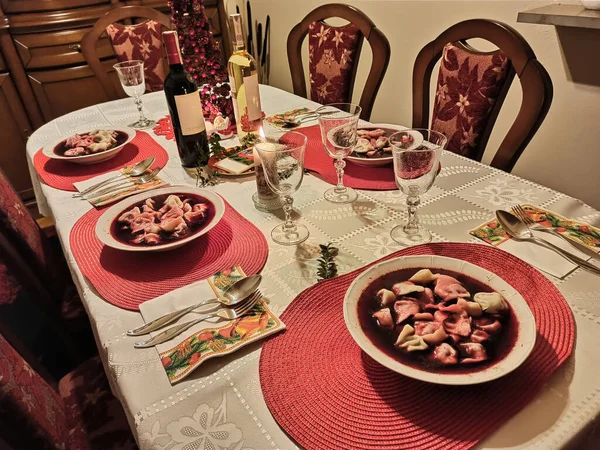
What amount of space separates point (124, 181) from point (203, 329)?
22.9 inches

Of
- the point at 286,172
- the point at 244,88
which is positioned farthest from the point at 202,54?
the point at 286,172

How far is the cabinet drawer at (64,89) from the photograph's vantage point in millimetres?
2547

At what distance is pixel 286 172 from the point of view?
29.8 inches

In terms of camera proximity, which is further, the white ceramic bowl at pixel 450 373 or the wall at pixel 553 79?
the wall at pixel 553 79

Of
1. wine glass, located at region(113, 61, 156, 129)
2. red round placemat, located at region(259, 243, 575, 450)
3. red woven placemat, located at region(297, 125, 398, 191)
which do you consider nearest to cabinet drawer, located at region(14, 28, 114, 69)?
wine glass, located at region(113, 61, 156, 129)

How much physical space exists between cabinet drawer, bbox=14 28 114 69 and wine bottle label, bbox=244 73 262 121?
1.89m

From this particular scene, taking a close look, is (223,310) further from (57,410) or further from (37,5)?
(37,5)

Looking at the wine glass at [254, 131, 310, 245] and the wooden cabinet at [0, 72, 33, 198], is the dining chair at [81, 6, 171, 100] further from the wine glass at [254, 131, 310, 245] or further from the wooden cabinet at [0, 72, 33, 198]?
the wine glass at [254, 131, 310, 245]

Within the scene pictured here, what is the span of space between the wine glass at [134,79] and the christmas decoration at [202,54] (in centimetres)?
22

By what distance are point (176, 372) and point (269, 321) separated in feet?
0.45

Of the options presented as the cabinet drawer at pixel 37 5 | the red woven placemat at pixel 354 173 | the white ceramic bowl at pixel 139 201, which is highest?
the cabinet drawer at pixel 37 5

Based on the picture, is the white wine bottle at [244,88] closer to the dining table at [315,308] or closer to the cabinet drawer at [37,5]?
the dining table at [315,308]

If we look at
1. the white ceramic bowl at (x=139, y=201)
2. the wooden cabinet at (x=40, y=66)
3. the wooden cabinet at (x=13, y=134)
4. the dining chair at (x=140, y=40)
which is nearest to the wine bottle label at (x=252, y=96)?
the white ceramic bowl at (x=139, y=201)

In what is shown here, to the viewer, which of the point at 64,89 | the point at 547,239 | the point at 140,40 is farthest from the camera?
the point at 64,89
